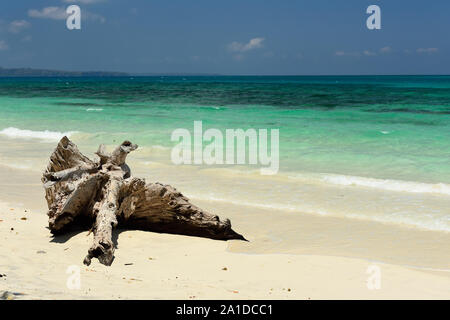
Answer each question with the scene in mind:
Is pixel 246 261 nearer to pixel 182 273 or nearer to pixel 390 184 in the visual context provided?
pixel 182 273

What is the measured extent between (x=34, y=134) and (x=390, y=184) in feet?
46.6

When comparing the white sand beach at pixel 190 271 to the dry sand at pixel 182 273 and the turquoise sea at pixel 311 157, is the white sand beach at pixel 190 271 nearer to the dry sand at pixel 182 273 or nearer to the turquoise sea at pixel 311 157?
the dry sand at pixel 182 273

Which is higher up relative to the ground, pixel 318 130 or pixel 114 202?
pixel 318 130

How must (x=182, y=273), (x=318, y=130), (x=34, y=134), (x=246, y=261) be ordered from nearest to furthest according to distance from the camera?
(x=182, y=273) < (x=246, y=261) < (x=34, y=134) < (x=318, y=130)

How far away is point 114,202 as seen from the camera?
21.1 ft

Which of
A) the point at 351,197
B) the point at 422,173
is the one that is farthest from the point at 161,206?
the point at 422,173

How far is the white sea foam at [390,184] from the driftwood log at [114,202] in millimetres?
4480

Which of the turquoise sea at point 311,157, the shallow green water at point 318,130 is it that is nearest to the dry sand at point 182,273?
the turquoise sea at point 311,157

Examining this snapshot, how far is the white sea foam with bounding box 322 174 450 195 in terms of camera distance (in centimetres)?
990

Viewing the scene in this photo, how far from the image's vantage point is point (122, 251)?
6016 millimetres

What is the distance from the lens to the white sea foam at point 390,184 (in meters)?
9.90

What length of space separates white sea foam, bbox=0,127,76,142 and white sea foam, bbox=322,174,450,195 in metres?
11.4

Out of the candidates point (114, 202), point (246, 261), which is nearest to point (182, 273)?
point (246, 261)
